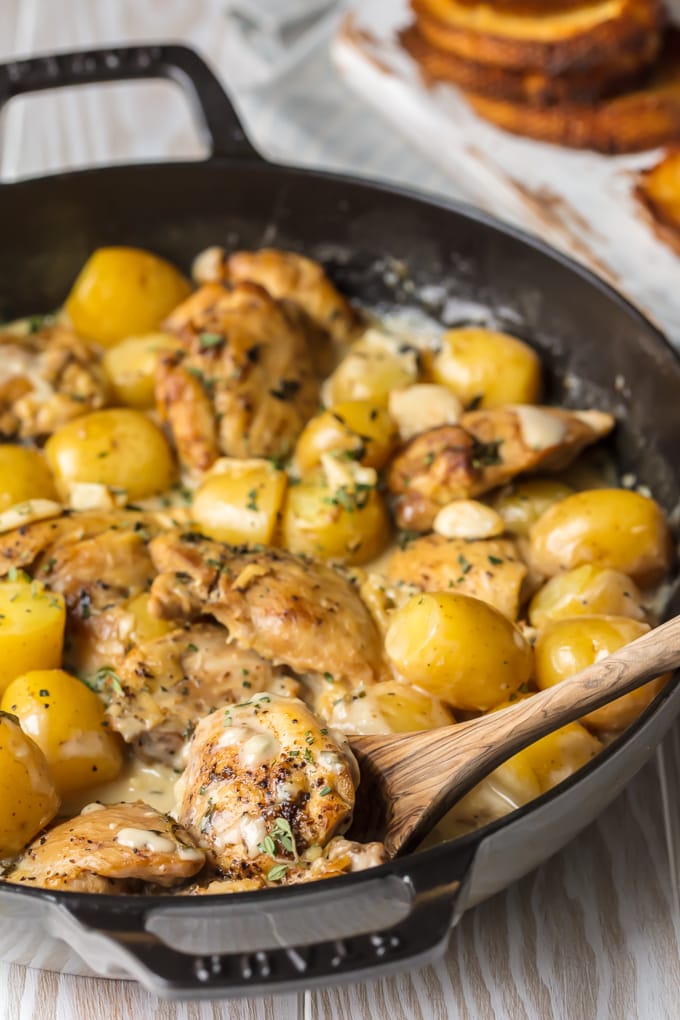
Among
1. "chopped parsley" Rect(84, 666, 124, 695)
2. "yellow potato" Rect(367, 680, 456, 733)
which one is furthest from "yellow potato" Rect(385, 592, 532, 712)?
"chopped parsley" Rect(84, 666, 124, 695)

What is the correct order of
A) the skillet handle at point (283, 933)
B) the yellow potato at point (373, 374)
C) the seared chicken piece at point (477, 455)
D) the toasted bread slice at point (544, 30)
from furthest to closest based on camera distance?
the toasted bread slice at point (544, 30) < the yellow potato at point (373, 374) < the seared chicken piece at point (477, 455) < the skillet handle at point (283, 933)

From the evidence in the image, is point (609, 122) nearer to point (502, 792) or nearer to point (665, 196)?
point (665, 196)

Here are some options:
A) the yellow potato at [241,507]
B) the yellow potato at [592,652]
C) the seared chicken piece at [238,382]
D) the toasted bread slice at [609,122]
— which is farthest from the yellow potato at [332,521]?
the toasted bread slice at [609,122]

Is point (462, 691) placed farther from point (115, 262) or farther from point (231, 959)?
point (115, 262)

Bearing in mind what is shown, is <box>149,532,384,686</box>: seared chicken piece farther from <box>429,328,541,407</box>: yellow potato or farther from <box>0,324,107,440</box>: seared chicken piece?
<box>429,328,541,407</box>: yellow potato

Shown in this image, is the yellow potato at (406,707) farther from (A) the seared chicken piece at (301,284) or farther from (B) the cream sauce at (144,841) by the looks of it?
(A) the seared chicken piece at (301,284)

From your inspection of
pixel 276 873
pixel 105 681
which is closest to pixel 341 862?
pixel 276 873

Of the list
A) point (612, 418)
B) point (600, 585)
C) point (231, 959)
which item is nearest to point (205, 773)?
point (231, 959)
